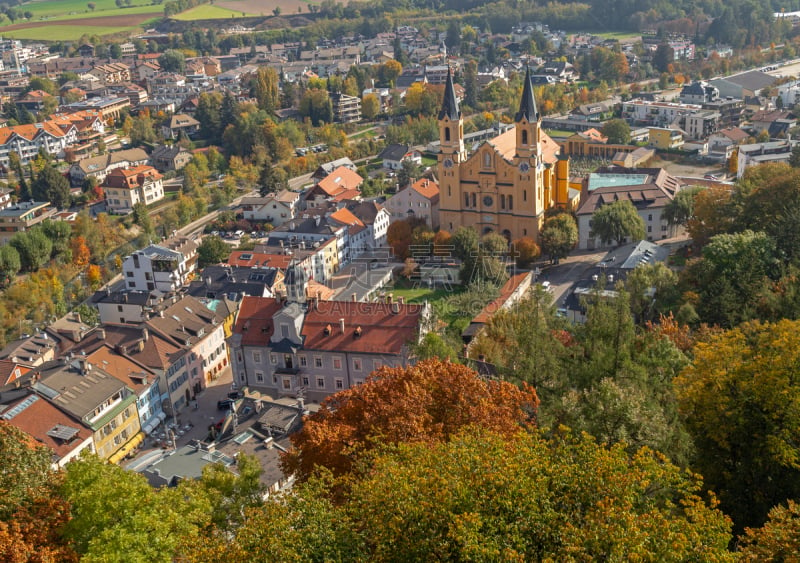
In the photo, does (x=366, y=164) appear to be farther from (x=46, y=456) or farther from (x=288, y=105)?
(x=46, y=456)

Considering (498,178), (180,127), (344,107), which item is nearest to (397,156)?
(344,107)

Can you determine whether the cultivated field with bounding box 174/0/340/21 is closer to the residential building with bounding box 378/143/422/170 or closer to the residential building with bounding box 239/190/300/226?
the residential building with bounding box 378/143/422/170

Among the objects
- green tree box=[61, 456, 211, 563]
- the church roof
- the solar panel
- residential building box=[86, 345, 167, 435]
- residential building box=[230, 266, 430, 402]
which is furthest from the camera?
the church roof

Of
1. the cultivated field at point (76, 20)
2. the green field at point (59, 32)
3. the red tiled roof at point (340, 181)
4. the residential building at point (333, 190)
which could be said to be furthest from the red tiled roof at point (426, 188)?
the cultivated field at point (76, 20)

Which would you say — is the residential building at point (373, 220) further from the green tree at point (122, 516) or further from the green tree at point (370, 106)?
the green tree at point (370, 106)

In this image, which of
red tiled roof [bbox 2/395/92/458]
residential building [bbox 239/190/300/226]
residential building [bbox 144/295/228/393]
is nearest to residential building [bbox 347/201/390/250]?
residential building [bbox 239/190/300/226]

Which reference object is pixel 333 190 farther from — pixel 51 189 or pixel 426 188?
pixel 51 189
